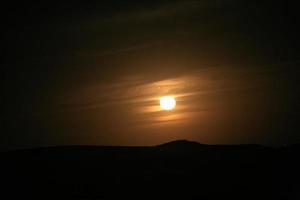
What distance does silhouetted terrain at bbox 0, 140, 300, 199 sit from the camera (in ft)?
183

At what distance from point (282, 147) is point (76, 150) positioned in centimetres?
2756

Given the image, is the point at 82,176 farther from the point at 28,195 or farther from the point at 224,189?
the point at 224,189

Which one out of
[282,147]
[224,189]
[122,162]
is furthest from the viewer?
[282,147]

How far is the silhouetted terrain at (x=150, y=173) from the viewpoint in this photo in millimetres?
55750

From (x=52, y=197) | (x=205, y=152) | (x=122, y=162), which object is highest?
(x=205, y=152)

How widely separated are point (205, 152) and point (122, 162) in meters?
13.4

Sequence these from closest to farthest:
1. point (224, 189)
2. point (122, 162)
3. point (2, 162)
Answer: point (224, 189) < point (2, 162) < point (122, 162)

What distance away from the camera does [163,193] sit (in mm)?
55844

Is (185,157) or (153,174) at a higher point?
(185,157)

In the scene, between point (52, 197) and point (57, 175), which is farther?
point (57, 175)

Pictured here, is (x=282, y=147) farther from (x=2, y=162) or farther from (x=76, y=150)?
(x=2, y=162)

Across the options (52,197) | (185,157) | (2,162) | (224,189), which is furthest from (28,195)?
(185,157)

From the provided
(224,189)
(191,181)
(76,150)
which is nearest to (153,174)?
(191,181)

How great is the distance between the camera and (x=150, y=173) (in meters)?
64.3
